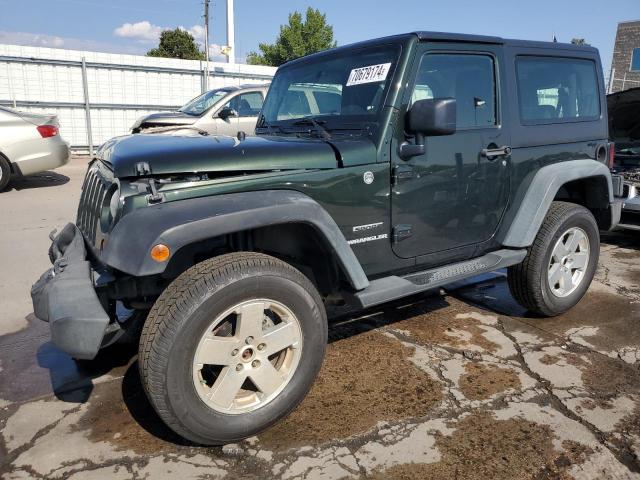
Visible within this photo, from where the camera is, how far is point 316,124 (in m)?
3.31

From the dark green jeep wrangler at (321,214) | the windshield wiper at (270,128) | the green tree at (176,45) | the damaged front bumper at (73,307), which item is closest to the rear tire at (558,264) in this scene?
the dark green jeep wrangler at (321,214)

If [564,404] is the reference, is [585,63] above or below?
above

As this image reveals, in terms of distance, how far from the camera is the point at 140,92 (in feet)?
49.0

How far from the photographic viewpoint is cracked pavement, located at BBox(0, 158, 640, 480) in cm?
243

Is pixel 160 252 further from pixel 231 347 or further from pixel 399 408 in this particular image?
pixel 399 408

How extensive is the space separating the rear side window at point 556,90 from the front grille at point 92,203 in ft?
9.18

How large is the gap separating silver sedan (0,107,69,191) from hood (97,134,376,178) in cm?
743

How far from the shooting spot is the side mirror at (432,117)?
112 inches

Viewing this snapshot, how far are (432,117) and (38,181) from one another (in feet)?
33.4

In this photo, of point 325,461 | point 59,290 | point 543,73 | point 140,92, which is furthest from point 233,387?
point 140,92

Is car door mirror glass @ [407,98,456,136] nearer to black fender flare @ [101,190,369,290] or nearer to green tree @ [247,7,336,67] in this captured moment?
black fender flare @ [101,190,369,290]

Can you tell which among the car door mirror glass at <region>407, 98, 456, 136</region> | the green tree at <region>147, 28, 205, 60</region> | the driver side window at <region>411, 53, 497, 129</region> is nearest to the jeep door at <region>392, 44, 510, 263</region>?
the driver side window at <region>411, 53, 497, 129</region>

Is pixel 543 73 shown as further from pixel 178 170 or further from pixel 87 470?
pixel 87 470

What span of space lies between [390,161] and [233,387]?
59.8 inches
